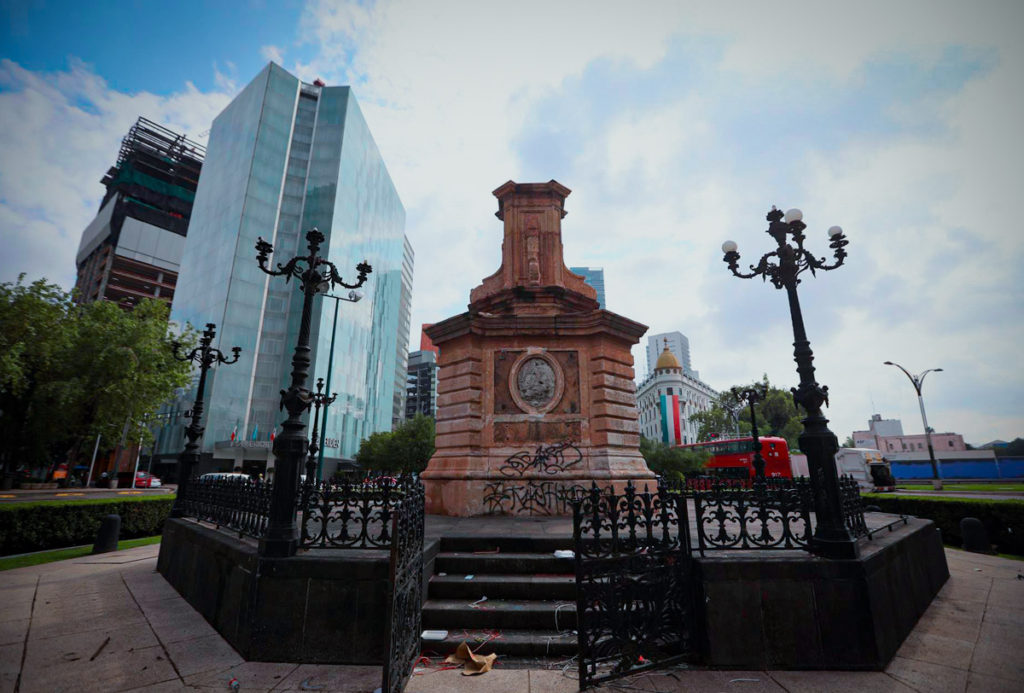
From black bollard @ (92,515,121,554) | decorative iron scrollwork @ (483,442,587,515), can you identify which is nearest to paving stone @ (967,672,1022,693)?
decorative iron scrollwork @ (483,442,587,515)

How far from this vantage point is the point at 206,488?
8.96m

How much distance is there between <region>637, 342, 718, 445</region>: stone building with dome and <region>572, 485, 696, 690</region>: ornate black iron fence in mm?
84953

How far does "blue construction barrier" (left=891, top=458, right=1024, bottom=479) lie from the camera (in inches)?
2040

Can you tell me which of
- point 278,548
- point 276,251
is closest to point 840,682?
point 278,548

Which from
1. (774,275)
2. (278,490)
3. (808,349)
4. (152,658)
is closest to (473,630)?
(278,490)

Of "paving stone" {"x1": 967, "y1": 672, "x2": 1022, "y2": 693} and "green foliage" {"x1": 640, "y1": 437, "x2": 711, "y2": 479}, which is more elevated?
"green foliage" {"x1": 640, "y1": 437, "x2": 711, "y2": 479}

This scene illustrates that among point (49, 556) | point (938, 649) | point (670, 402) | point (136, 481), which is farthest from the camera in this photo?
point (670, 402)

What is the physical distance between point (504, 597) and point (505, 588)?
0.13 meters

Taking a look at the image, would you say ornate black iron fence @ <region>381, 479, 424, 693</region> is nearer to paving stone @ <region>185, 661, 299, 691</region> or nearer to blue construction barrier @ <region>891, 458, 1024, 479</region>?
paving stone @ <region>185, 661, 299, 691</region>

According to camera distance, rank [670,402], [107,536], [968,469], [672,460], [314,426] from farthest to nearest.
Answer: [670,402] → [968,469] → [672,460] → [314,426] → [107,536]

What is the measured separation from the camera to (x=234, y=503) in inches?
290

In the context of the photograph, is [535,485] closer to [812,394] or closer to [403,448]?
[812,394]

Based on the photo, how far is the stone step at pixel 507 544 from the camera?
6.99 meters

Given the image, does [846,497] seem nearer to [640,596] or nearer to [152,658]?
[640,596]
